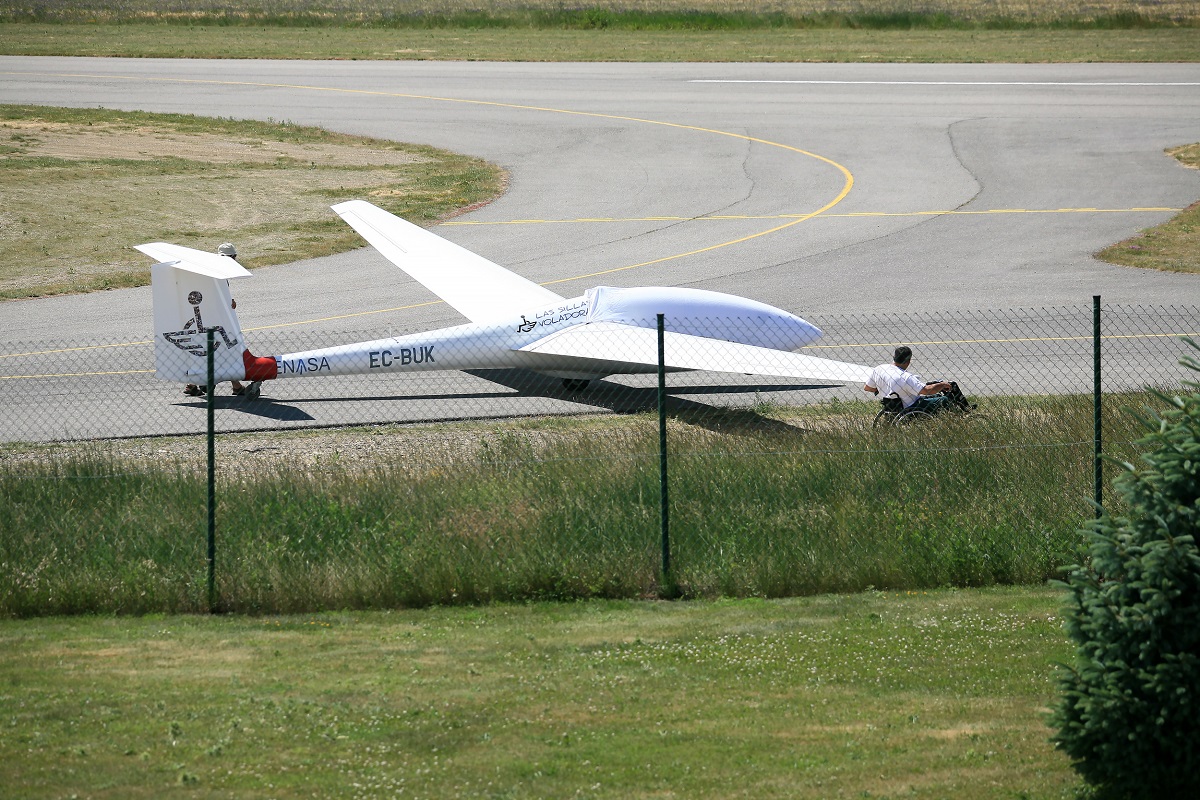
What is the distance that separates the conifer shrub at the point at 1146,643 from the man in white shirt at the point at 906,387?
8.02 metres

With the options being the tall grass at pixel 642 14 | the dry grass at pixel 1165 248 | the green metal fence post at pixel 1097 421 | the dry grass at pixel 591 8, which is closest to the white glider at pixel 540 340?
the green metal fence post at pixel 1097 421

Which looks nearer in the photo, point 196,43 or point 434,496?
point 434,496

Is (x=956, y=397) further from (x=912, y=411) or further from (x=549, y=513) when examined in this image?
(x=549, y=513)

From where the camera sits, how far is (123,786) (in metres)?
8.15

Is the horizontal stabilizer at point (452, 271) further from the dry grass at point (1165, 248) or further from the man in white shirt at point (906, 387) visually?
the dry grass at point (1165, 248)

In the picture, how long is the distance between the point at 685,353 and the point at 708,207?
15.1 metres

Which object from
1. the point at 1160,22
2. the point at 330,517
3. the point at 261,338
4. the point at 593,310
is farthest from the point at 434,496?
the point at 1160,22

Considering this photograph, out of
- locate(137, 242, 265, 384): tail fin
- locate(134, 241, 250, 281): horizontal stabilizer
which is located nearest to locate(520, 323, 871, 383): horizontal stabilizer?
locate(137, 242, 265, 384): tail fin

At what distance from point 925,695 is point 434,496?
5.32 meters

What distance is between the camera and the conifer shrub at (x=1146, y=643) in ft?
24.0

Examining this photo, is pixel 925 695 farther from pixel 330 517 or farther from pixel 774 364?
pixel 774 364

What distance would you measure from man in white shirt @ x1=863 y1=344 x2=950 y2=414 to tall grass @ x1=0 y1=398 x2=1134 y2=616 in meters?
2.02

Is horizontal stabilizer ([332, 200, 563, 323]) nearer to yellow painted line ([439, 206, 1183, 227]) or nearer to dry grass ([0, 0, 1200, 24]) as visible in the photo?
yellow painted line ([439, 206, 1183, 227])

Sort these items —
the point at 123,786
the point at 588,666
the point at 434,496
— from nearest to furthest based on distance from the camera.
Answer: the point at 123,786 < the point at 588,666 < the point at 434,496
